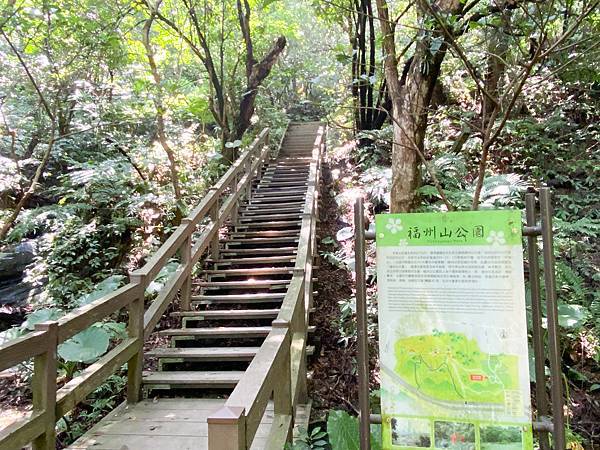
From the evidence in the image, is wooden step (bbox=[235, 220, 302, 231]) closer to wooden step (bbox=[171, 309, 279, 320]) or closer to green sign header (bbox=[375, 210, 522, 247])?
wooden step (bbox=[171, 309, 279, 320])

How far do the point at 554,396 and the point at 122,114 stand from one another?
8870 millimetres

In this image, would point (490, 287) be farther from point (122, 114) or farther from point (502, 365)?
point (122, 114)

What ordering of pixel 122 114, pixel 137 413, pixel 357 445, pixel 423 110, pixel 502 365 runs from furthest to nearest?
pixel 122 114 → pixel 423 110 → pixel 137 413 → pixel 357 445 → pixel 502 365

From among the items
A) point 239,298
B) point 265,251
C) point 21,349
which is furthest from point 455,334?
point 265,251

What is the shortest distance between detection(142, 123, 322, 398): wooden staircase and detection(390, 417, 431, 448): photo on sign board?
2298 mm

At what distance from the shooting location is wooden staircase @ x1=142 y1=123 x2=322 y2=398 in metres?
3.85

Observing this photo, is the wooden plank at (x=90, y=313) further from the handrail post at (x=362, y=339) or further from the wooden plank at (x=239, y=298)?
the handrail post at (x=362, y=339)

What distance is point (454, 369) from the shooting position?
1.66 metres

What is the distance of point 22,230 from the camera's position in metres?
7.51

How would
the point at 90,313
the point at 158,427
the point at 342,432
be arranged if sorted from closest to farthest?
the point at 342,432, the point at 90,313, the point at 158,427

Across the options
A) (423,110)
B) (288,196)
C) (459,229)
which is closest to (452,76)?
(288,196)

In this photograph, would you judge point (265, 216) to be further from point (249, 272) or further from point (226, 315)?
A: point (226, 315)

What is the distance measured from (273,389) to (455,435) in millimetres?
1081

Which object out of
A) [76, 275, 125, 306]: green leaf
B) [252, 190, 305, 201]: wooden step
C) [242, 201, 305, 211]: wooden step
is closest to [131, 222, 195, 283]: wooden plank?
[76, 275, 125, 306]: green leaf
